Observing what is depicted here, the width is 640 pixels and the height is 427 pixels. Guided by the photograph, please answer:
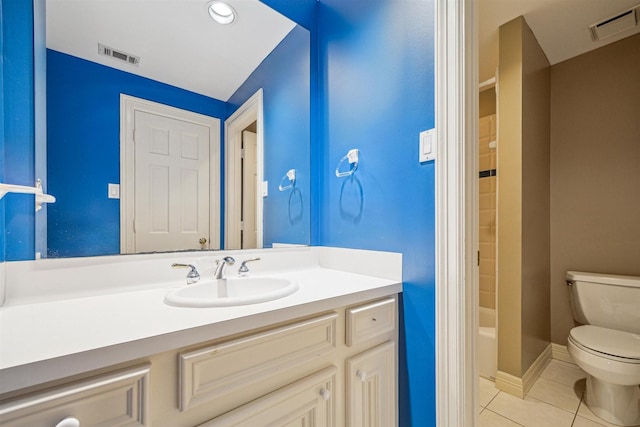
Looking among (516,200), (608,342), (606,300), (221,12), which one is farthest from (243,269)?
(606,300)

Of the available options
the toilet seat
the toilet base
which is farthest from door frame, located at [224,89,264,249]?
the toilet base

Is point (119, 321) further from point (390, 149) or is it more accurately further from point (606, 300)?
point (606, 300)

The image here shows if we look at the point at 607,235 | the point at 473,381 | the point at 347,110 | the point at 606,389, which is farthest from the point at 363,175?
the point at 607,235

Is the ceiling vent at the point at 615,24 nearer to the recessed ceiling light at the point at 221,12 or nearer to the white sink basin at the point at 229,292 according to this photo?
the recessed ceiling light at the point at 221,12

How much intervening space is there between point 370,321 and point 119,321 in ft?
2.34

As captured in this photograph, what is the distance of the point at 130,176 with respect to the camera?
97 cm

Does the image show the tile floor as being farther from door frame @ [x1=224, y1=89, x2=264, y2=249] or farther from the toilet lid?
door frame @ [x1=224, y1=89, x2=264, y2=249]

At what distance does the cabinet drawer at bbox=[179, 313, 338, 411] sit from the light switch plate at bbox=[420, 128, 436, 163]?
0.64m

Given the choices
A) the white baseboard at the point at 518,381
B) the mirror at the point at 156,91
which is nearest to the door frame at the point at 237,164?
the mirror at the point at 156,91

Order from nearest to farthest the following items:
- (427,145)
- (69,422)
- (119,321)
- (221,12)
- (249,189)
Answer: (69,422) < (119,321) < (427,145) < (221,12) < (249,189)

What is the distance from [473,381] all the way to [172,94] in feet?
4.97

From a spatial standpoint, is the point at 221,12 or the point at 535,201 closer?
the point at 221,12

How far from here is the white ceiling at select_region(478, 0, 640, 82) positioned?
154 cm

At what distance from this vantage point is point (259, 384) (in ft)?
2.18
